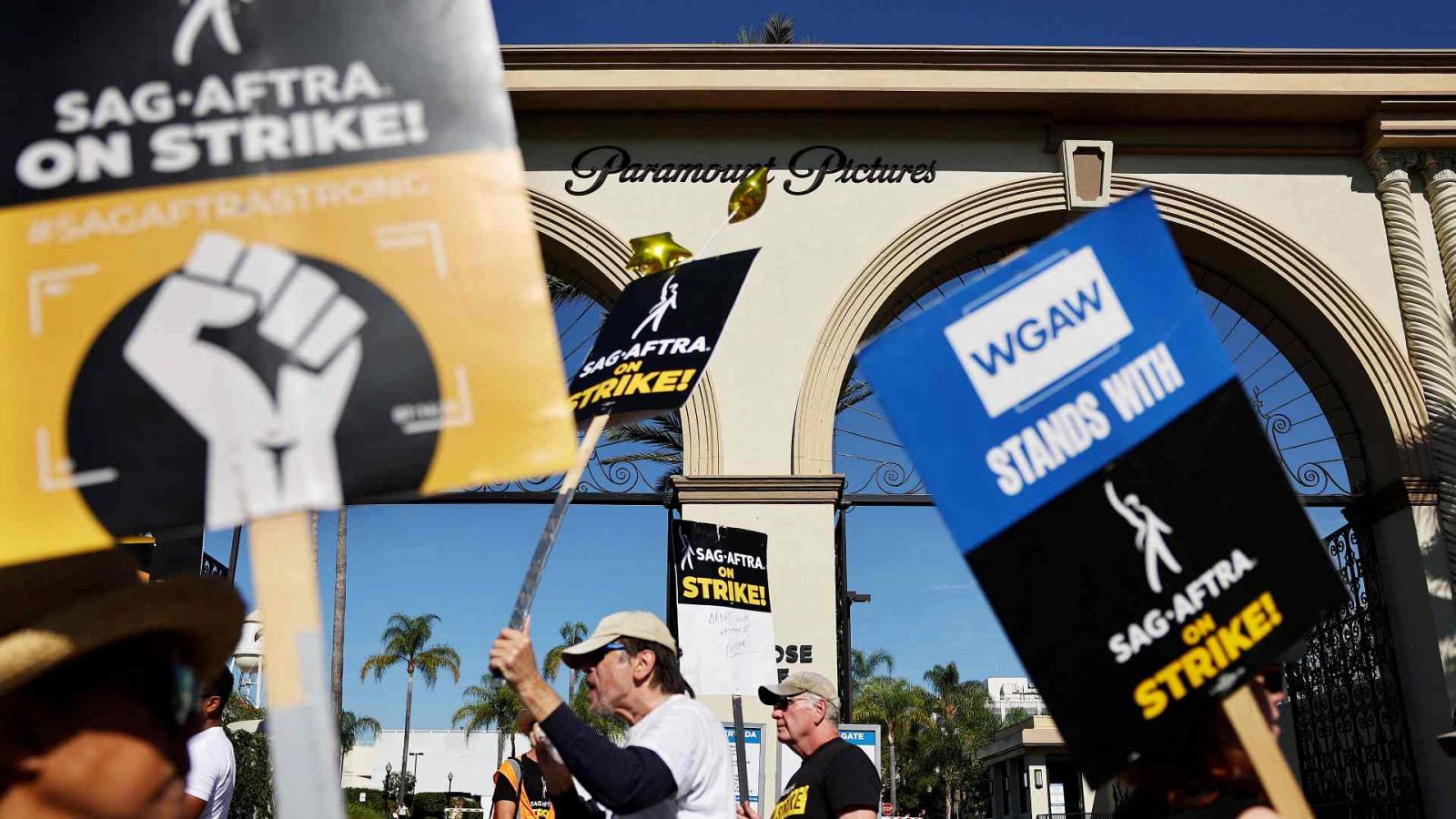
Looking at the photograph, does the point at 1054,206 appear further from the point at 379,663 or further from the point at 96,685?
the point at 379,663

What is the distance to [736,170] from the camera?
12.6 metres

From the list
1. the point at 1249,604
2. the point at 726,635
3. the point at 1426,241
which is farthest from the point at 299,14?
the point at 1426,241

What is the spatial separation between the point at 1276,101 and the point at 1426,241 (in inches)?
84.8

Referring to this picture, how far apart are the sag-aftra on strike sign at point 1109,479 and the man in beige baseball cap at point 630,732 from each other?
4.37 feet

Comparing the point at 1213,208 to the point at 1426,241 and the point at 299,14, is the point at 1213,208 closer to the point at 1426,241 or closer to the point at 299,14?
the point at 1426,241

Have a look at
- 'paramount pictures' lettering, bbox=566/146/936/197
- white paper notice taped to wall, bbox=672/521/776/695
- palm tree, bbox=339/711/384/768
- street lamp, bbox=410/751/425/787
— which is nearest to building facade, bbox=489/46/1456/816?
'paramount pictures' lettering, bbox=566/146/936/197

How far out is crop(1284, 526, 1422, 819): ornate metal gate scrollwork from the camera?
11.7 metres

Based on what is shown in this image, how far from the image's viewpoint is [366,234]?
164 centimetres

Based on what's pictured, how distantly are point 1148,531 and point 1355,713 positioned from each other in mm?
11889

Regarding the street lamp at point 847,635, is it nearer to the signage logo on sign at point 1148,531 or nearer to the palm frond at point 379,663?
the signage logo on sign at point 1148,531

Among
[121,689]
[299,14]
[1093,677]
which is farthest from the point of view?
[1093,677]

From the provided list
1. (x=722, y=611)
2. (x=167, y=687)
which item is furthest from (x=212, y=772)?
(x=722, y=611)

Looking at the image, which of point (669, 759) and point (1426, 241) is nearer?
point (669, 759)

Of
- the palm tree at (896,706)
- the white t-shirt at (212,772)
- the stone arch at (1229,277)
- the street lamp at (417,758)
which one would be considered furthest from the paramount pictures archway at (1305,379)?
the street lamp at (417,758)
